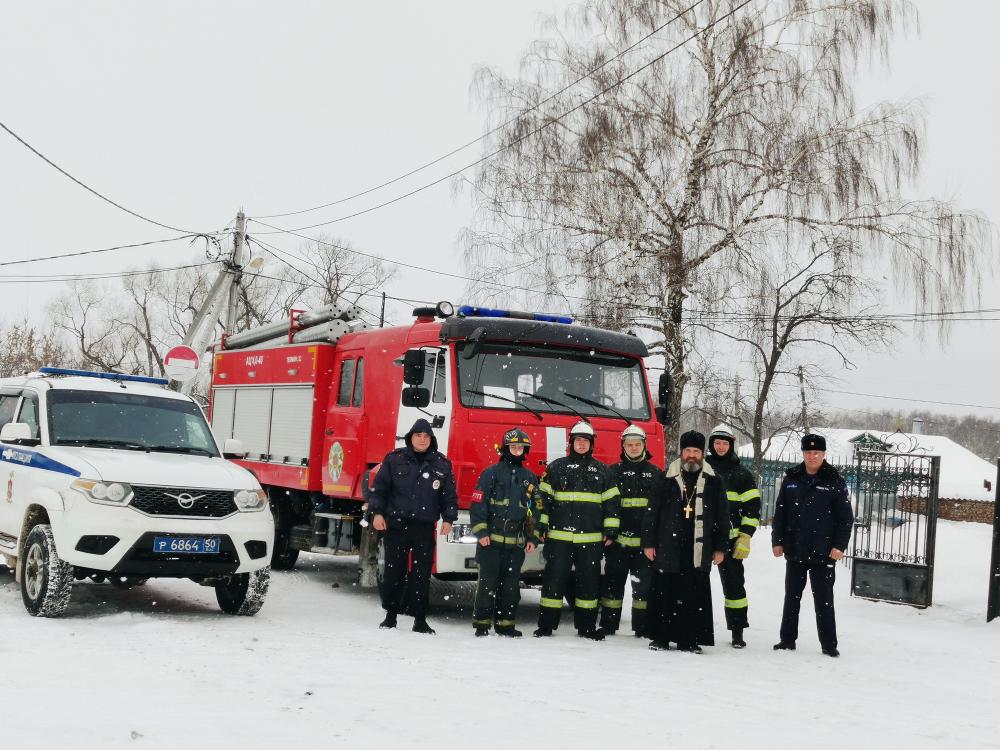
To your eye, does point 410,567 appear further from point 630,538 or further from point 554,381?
point 554,381

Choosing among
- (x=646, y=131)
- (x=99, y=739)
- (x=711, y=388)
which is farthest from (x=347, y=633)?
(x=711, y=388)

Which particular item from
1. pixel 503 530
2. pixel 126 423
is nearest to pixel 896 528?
pixel 503 530

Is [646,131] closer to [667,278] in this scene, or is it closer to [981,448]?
[667,278]

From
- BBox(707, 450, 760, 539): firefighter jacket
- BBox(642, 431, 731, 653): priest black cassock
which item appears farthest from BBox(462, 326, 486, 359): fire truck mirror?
BBox(707, 450, 760, 539): firefighter jacket

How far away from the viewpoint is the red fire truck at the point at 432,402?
9922 millimetres

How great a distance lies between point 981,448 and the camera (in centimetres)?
13062

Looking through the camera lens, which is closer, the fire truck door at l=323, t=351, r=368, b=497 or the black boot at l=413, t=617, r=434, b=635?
the black boot at l=413, t=617, r=434, b=635

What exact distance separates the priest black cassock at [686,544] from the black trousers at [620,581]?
1.46 ft

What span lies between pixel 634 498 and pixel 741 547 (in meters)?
1.00

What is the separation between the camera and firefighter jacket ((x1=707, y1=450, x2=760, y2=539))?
946 centimetres

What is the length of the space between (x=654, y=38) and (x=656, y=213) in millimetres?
3867

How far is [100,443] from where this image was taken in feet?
31.4

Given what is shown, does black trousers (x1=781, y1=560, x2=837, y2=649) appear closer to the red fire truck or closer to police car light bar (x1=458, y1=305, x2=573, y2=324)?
the red fire truck

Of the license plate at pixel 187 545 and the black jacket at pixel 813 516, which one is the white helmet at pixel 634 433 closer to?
the black jacket at pixel 813 516
